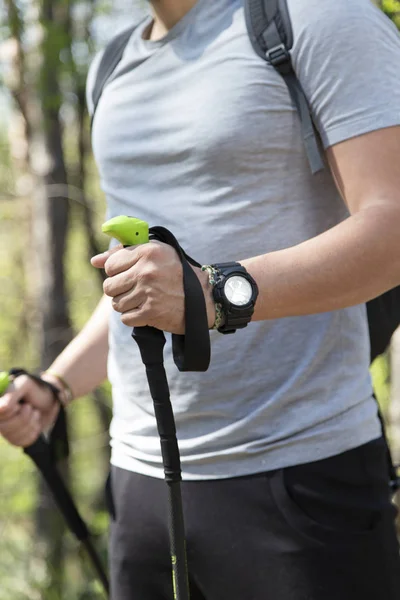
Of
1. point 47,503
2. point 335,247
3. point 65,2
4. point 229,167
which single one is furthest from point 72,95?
point 335,247

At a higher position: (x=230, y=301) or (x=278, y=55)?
(x=278, y=55)

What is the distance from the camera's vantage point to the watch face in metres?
1.40

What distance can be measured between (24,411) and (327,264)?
2.99 feet

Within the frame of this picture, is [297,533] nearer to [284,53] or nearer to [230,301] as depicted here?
[230,301]

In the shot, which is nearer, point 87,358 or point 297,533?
point 297,533

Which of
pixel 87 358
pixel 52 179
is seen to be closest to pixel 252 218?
pixel 87 358

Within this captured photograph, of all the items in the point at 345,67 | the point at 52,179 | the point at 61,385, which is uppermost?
the point at 345,67

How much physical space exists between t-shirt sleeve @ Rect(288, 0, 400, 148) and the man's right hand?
3.18 feet

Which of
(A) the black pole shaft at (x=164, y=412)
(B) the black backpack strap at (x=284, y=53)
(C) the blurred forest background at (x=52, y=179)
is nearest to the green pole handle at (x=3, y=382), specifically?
(A) the black pole shaft at (x=164, y=412)

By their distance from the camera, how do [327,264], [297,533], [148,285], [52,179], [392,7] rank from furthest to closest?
1. [52,179]
2. [392,7]
3. [297,533]
4. [327,264]
5. [148,285]

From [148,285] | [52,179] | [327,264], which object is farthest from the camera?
→ [52,179]

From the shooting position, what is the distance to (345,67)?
1.48m

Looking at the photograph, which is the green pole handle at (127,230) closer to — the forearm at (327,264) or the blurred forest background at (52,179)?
Result: the forearm at (327,264)

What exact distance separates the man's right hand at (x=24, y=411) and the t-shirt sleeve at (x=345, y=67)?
97cm
